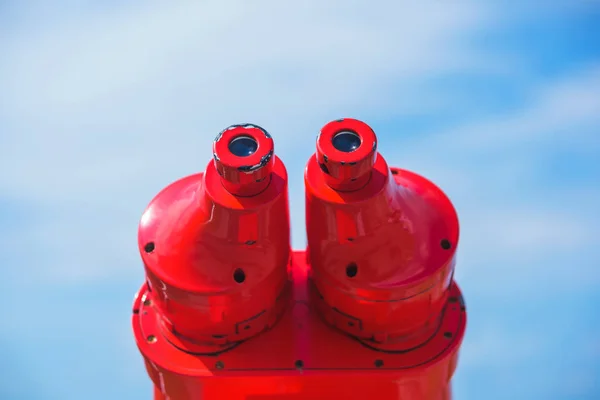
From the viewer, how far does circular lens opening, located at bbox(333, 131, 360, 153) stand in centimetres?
130

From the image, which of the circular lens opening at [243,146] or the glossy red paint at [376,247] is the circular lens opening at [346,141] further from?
the circular lens opening at [243,146]

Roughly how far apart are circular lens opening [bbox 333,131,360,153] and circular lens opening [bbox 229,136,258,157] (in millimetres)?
133

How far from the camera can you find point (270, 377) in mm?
1423

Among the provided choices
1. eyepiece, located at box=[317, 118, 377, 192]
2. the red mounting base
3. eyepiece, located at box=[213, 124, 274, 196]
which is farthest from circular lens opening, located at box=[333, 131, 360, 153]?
the red mounting base

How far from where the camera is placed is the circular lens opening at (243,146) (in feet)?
4.22

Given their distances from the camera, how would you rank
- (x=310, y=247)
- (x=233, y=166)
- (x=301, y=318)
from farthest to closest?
1. (x=301, y=318)
2. (x=310, y=247)
3. (x=233, y=166)

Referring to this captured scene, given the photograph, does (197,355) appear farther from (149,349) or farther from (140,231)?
(140,231)

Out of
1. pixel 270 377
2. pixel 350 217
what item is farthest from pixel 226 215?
pixel 270 377

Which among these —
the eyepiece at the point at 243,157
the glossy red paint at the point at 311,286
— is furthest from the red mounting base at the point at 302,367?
the eyepiece at the point at 243,157

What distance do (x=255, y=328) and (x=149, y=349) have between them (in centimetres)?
21

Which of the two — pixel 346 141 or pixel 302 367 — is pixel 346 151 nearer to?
pixel 346 141

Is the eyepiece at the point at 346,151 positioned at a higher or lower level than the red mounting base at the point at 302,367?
higher

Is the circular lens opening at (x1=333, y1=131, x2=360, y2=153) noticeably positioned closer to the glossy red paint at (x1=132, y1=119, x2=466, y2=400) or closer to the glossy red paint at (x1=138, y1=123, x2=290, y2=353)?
the glossy red paint at (x1=132, y1=119, x2=466, y2=400)

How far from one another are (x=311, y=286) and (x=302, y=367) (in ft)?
0.49
